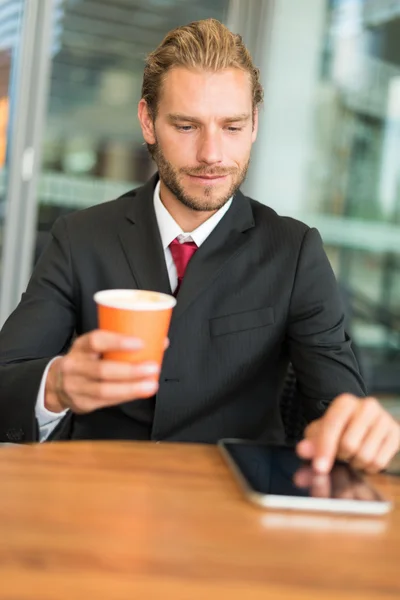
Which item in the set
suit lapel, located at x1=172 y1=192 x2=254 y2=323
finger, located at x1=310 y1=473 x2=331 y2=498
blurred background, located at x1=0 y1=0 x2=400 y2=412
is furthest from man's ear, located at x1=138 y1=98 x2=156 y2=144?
blurred background, located at x1=0 y1=0 x2=400 y2=412

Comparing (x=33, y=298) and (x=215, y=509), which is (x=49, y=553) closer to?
(x=215, y=509)

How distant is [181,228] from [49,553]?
1.01m

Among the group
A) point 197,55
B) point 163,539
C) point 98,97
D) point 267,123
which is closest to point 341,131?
point 267,123

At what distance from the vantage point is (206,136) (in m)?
1.58

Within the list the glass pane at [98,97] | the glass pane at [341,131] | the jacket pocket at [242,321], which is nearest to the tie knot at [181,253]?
the jacket pocket at [242,321]

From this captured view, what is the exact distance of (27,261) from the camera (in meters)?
4.16

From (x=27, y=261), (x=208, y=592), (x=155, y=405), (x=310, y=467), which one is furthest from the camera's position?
(x=27, y=261)

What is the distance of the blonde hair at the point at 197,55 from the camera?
5.32 ft

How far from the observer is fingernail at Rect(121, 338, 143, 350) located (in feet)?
2.91

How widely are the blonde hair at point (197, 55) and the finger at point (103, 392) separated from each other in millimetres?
883

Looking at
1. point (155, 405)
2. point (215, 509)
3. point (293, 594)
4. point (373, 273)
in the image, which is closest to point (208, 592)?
point (293, 594)

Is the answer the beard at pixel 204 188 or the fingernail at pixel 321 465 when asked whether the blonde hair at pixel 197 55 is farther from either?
the fingernail at pixel 321 465

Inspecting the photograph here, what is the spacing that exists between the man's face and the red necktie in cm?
8

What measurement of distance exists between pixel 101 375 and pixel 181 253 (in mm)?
705
